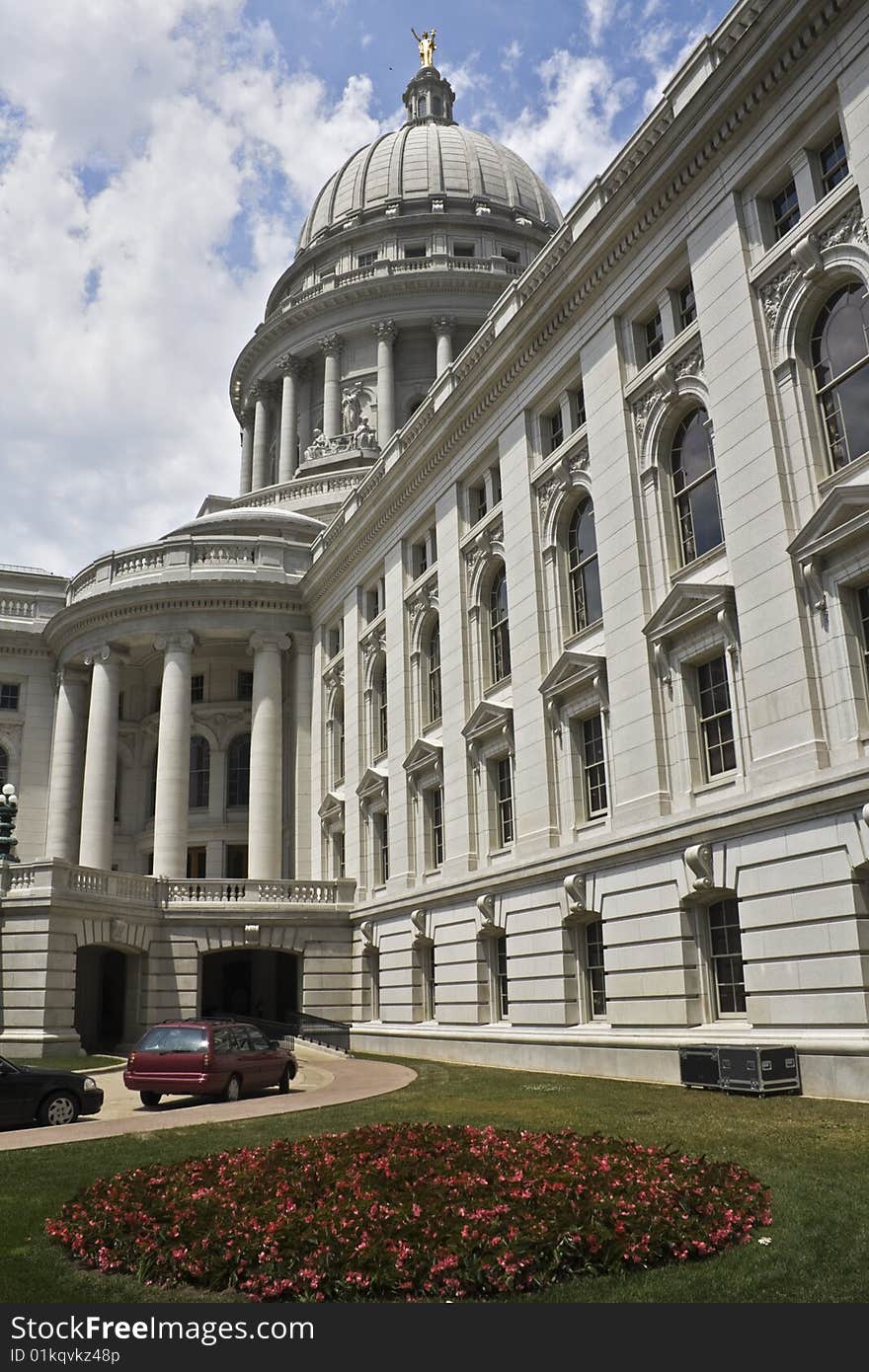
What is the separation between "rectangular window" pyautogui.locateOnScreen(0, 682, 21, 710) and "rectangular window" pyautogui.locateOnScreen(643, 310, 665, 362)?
39101mm

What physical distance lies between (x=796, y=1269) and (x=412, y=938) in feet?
96.9

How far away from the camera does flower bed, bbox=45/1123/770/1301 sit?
8469 mm

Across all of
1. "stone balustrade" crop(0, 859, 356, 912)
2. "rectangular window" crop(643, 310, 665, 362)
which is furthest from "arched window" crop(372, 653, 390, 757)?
"rectangular window" crop(643, 310, 665, 362)

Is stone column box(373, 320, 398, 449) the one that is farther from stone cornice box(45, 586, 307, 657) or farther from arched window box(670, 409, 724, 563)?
arched window box(670, 409, 724, 563)

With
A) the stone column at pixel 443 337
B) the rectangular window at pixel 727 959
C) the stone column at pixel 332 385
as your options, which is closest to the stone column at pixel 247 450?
the stone column at pixel 332 385

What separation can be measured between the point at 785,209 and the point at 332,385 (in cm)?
5432

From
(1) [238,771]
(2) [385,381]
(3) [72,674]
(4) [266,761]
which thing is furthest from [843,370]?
(2) [385,381]

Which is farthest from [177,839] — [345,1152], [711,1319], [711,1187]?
[711,1319]

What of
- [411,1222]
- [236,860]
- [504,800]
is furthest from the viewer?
[236,860]

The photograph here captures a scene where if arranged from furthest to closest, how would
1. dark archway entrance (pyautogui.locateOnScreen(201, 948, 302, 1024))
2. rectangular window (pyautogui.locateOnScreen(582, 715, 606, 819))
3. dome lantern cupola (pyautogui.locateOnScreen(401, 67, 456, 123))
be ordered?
dome lantern cupola (pyautogui.locateOnScreen(401, 67, 456, 123)) → dark archway entrance (pyautogui.locateOnScreen(201, 948, 302, 1024)) → rectangular window (pyautogui.locateOnScreen(582, 715, 606, 819))

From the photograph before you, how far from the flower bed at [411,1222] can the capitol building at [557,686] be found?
1008cm

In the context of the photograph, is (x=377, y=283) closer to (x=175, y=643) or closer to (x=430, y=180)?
(x=430, y=180)

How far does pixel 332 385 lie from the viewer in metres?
75.6

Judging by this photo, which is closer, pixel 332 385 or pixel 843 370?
pixel 843 370
